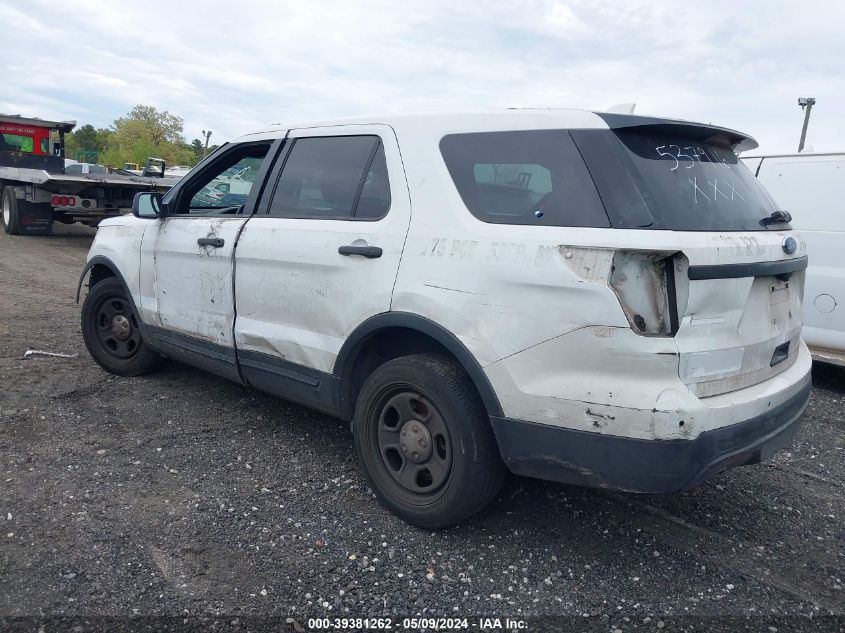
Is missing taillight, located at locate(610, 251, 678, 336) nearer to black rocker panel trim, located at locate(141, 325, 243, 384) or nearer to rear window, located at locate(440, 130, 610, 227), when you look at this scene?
rear window, located at locate(440, 130, 610, 227)

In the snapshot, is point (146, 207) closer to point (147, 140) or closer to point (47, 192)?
point (47, 192)

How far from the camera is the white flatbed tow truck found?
13239 mm

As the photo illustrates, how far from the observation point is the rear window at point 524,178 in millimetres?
2783

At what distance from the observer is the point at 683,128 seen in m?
2.99

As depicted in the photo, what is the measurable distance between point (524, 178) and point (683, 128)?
702 mm

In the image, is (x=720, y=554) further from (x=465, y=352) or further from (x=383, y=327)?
(x=383, y=327)

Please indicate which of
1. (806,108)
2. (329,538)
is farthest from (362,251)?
(806,108)

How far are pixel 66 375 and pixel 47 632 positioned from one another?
3175mm

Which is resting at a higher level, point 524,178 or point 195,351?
point 524,178

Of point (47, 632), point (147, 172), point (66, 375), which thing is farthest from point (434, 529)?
point (147, 172)

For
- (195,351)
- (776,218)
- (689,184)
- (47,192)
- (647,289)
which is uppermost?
(689,184)

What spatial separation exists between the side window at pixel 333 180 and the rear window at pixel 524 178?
439 mm

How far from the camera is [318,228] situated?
3.61 m

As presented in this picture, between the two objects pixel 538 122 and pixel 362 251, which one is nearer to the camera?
pixel 538 122
